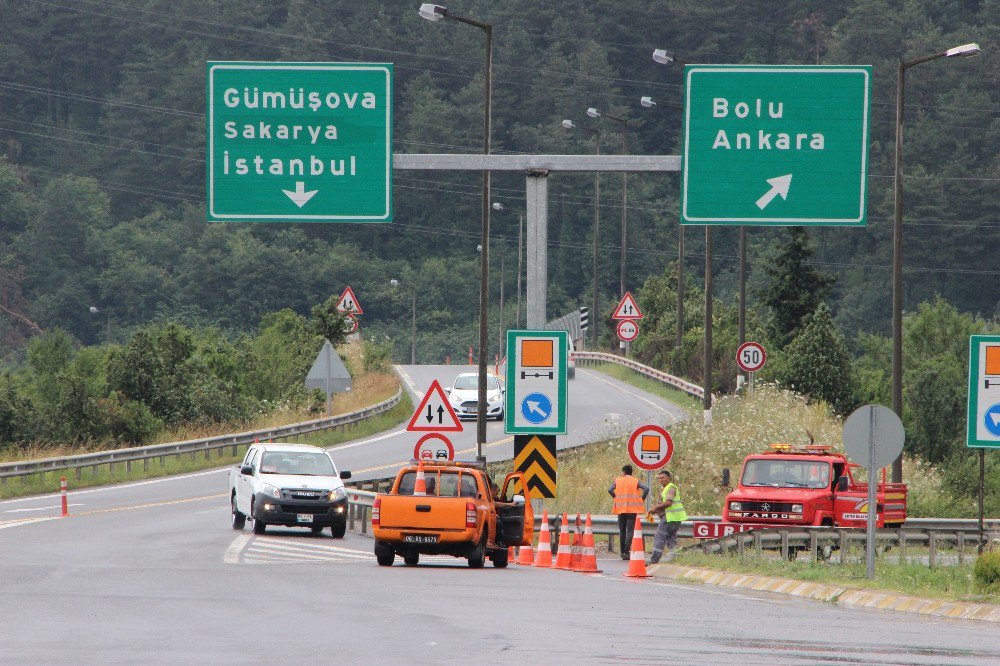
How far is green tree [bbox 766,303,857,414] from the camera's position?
2179 inches

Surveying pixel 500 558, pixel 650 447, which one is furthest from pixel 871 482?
pixel 650 447

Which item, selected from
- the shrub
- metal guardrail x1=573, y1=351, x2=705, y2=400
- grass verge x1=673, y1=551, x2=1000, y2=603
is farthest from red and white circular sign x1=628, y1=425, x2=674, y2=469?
metal guardrail x1=573, y1=351, x2=705, y2=400

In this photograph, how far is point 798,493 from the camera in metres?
A: 30.7

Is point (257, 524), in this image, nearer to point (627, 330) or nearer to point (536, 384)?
point (536, 384)

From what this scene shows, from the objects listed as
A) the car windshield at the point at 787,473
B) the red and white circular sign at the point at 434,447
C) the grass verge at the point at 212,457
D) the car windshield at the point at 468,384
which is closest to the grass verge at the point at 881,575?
the car windshield at the point at 787,473

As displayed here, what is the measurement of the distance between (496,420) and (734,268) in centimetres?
6867

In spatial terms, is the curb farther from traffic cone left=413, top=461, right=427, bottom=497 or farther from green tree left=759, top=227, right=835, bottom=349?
green tree left=759, top=227, right=835, bottom=349

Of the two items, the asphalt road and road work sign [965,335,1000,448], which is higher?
road work sign [965,335,1000,448]

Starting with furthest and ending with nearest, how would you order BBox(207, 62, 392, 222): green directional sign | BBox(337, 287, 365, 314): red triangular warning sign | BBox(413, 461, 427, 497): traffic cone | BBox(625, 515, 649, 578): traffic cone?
BBox(337, 287, 365, 314): red triangular warning sign → BBox(413, 461, 427, 497): traffic cone → BBox(625, 515, 649, 578): traffic cone → BBox(207, 62, 392, 222): green directional sign

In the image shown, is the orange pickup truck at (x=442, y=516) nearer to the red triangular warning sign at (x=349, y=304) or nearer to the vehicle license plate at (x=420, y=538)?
the vehicle license plate at (x=420, y=538)

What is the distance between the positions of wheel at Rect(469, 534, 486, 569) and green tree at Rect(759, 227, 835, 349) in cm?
4564

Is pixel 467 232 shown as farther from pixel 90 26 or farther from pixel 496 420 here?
pixel 496 420

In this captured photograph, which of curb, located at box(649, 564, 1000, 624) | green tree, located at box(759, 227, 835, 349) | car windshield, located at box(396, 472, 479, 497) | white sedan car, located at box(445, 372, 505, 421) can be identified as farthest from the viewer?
green tree, located at box(759, 227, 835, 349)

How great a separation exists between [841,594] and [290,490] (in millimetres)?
12704
